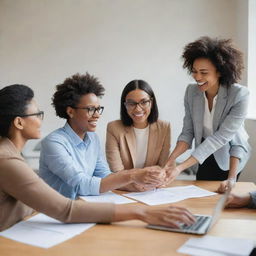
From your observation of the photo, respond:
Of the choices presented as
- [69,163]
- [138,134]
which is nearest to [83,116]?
[69,163]

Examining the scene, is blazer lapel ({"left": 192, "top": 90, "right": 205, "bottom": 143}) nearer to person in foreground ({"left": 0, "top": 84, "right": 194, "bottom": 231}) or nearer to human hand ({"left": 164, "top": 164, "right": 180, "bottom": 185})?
human hand ({"left": 164, "top": 164, "right": 180, "bottom": 185})

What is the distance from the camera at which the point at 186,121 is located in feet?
8.50

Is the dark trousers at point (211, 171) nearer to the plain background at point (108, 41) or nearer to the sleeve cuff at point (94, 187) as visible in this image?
the sleeve cuff at point (94, 187)

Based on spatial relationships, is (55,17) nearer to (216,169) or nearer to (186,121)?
(186,121)

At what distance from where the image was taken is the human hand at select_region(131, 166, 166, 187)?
6.32 feet

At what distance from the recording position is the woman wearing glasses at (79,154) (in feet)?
6.25

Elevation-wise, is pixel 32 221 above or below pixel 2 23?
below

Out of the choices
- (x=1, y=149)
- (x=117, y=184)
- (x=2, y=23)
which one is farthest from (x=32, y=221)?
(x=2, y=23)

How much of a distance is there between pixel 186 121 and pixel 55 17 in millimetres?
2049

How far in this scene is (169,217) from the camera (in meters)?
1.37

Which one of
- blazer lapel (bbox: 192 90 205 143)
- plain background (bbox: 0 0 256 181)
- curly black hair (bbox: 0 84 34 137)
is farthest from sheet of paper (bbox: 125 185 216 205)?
plain background (bbox: 0 0 256 181)

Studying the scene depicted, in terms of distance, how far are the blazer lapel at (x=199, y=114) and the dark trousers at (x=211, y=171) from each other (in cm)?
17

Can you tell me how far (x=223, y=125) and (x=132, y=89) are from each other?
658mm

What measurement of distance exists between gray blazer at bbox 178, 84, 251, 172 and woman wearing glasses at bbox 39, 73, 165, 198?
19.1 inches
